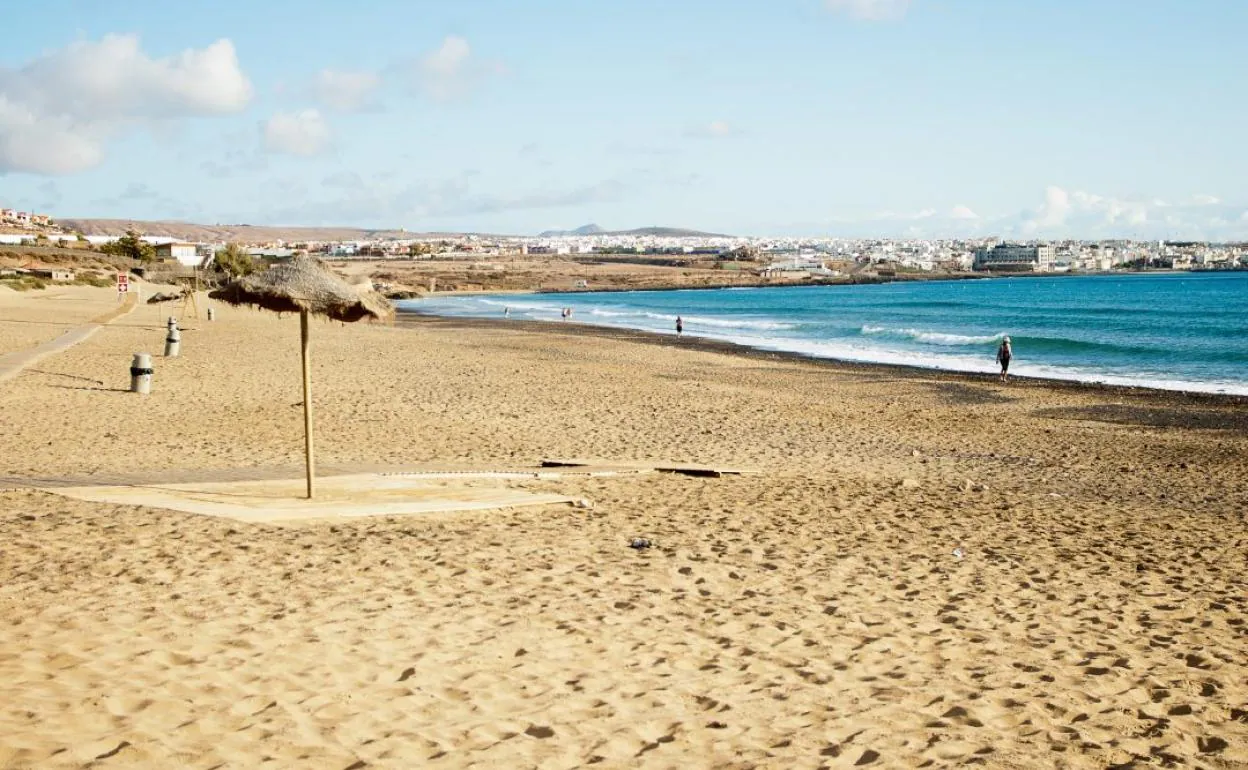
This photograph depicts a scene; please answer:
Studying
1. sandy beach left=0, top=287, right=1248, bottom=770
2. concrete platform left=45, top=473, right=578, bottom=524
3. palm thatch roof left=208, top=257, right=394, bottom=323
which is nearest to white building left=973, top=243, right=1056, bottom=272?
sandy beach left=0, top=287, right=1248, bottom=770

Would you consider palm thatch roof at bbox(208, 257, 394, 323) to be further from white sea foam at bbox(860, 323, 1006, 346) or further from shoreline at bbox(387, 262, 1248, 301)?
shoreline at bbox(387, 262, 1248, 301)

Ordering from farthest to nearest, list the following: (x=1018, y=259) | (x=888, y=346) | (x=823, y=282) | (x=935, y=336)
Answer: (x=1018, y=259) < (x=823, y=282) < (x=935, y=336) < (x=888, y=346)

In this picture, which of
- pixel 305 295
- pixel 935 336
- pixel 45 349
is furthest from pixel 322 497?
pixel 935 336

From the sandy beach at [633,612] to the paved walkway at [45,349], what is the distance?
566 cm

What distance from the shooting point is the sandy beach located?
4906 millimetres

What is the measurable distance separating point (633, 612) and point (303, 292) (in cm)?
451

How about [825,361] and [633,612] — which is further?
[825,361]

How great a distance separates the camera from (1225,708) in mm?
5559

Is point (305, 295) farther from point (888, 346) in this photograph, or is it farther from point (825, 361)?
point (888, 346)

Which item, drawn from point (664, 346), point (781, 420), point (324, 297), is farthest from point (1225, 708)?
point (664, 346)

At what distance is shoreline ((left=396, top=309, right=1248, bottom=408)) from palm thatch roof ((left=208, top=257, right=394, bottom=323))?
18.3 metres

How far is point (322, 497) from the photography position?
9672mm

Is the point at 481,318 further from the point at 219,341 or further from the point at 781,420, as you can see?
the point at 781,420

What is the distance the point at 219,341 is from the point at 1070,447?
73.9 ft
